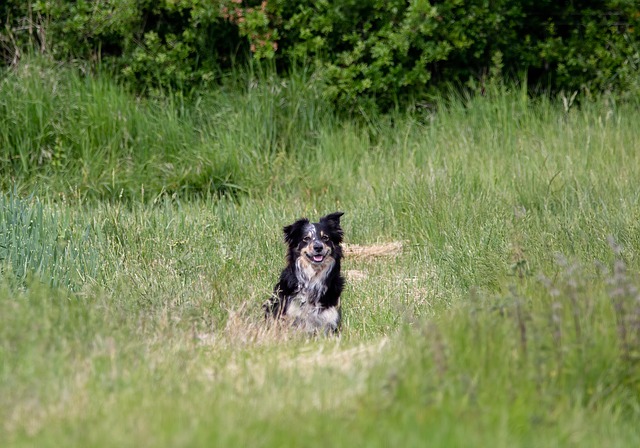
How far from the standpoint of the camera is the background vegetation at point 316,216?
5.12 m

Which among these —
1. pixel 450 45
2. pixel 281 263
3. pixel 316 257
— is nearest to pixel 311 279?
pixel 316 257

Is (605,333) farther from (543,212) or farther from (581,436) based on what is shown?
(543,212)

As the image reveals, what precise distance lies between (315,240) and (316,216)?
2970mm

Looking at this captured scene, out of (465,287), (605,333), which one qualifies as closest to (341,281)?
(465,287)

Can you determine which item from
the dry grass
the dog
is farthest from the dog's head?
the dry grass

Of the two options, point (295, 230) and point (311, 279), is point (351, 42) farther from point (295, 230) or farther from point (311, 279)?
point (311, 279)

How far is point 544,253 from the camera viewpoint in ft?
28.6

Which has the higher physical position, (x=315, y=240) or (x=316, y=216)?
(x=315, y=240)

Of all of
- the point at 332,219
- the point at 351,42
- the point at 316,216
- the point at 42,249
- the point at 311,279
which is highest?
the point at 351,42

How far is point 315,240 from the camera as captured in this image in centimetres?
871

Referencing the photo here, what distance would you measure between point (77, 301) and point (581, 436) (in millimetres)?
3617

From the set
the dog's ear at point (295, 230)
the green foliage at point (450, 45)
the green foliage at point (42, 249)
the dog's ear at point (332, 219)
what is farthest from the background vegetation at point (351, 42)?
the green foliage at point (42, 249)

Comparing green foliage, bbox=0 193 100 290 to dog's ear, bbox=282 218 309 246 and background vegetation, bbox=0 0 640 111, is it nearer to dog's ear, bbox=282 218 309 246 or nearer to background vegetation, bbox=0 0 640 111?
dog's ear, bbox=282 218 309 246

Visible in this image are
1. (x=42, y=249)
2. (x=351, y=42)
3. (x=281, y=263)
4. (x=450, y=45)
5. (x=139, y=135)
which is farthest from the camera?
(x=351, y=42)
